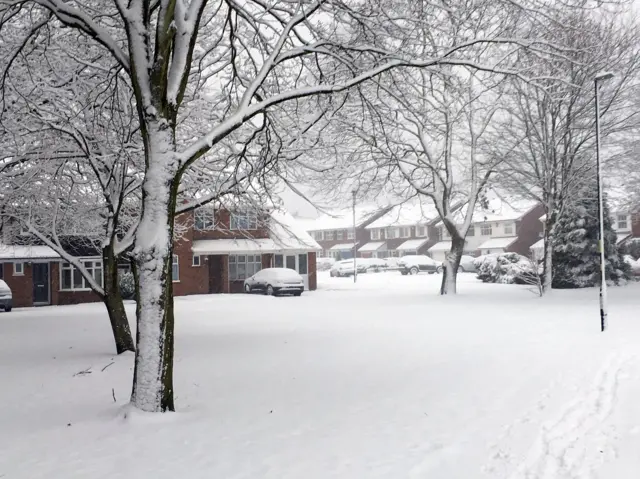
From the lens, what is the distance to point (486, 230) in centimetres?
6869

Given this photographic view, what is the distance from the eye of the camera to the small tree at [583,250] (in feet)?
103

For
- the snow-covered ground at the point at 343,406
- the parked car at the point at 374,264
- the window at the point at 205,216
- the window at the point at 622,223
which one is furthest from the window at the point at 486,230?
the snow-covered ground at the point at 343,406

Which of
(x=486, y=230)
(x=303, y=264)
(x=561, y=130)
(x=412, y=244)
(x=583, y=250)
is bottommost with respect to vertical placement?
(x=303, y=264)

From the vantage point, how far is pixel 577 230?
31500 millimetres

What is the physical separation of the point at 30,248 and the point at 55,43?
22410 mm

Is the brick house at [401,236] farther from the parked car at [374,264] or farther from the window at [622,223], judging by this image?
the window at [622,223]

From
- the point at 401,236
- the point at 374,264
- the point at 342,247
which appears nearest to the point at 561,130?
the point at 374,264

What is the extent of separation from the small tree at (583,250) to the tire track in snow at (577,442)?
984 inches

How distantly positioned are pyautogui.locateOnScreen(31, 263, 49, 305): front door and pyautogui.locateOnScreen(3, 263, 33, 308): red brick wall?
1.03m

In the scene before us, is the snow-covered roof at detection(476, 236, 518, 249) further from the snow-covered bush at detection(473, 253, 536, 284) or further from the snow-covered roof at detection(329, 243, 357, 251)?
the snow-covered bush at detection(473, 253, 536, 284)

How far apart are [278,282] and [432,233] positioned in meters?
45.4

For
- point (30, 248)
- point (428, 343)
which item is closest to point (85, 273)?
point (428, 343)

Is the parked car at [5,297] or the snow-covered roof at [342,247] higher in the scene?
the snow-covered roof at [342,247]

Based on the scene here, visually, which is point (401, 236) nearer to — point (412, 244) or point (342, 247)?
point (412, 244)
